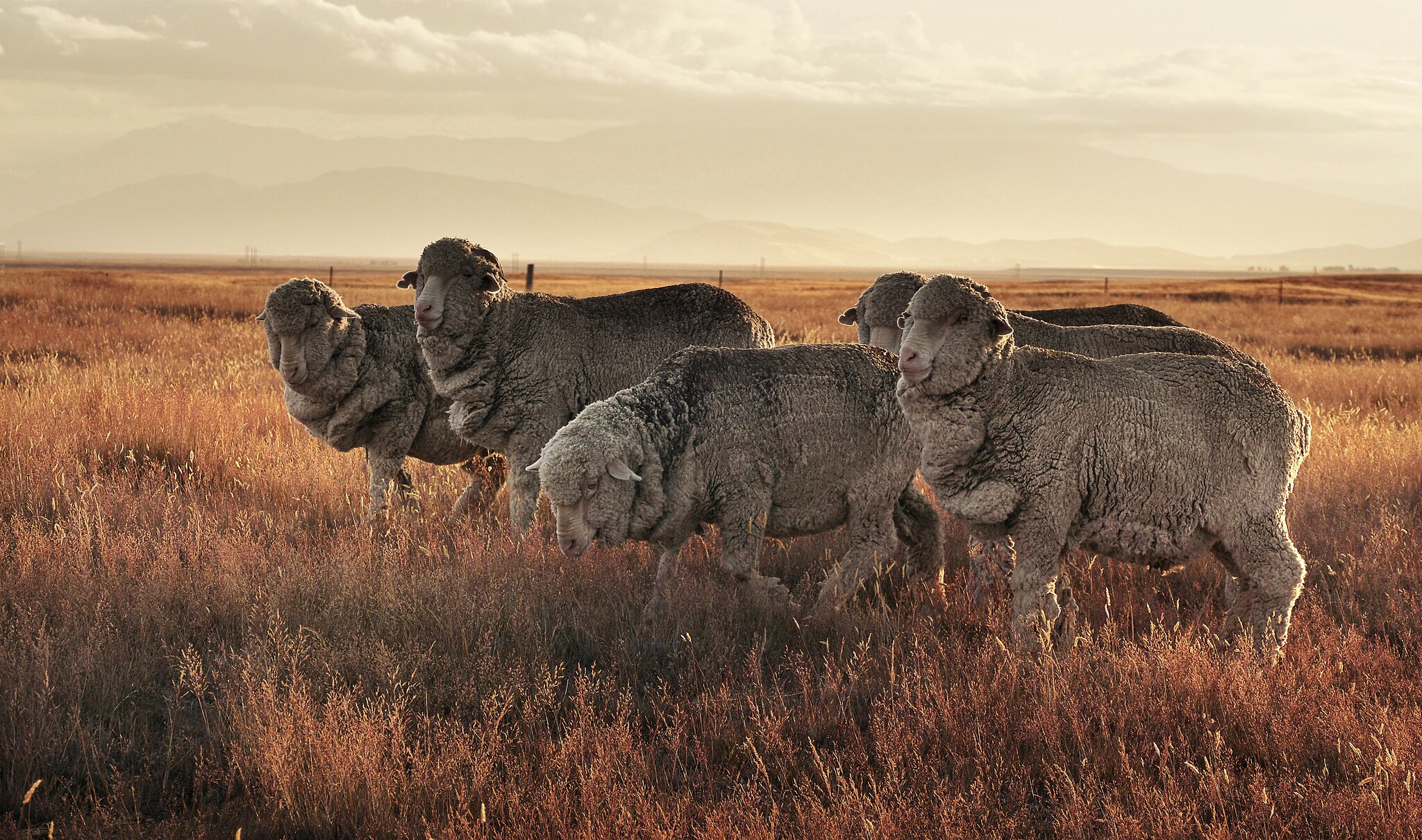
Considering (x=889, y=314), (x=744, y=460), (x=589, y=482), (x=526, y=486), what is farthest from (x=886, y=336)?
(x=589, y=482)

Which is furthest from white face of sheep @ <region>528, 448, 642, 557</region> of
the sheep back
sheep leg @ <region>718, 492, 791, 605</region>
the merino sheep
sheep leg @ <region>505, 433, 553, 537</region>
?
the merino sheep

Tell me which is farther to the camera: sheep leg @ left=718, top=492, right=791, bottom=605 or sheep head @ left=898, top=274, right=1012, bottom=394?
sheep leg @ left=718, top=492, right=791, bottom=605

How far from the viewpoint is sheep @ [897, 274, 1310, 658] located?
5.50 meters

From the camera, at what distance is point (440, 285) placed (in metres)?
7.76

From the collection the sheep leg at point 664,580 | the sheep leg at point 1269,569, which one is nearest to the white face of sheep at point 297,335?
the sheep leg at point 664,580

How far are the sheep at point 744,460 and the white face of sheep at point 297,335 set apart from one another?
9.81 feet

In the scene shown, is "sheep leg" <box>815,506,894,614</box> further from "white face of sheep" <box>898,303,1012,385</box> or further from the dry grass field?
"white face of sheep" <box>898,303,1012,385</box>

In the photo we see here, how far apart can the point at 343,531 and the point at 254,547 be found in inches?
27.5

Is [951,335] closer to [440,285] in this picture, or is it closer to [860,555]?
[860,555]

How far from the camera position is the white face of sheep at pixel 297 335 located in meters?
8.23

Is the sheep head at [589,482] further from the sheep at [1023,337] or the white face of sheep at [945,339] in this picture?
the sheep at [1023,337]

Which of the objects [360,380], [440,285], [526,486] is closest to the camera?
[440,285]

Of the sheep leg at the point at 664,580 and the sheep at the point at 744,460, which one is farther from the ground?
the sheep at the point at 744,460

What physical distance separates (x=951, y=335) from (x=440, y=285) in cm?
407
